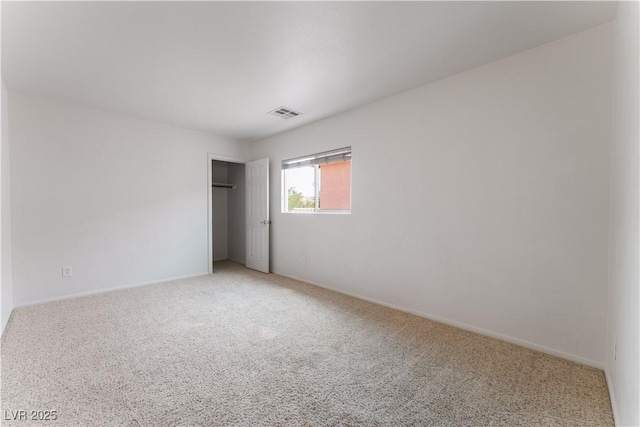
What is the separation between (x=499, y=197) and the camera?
2355 mm

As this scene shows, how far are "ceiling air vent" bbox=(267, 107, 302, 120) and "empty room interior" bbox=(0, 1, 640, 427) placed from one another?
0.40 ft

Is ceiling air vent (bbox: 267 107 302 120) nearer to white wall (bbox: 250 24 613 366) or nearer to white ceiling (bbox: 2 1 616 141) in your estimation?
white ceiling (bbox: 2 1 616 141)

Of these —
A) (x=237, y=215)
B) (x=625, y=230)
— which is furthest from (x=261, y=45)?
(x=237, y=215)

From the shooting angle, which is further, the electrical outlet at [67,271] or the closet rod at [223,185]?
the closet rod at [223,185]

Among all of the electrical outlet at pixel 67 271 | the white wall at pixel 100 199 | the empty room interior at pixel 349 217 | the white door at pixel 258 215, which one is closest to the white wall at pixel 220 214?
the white door at pixel 258 215

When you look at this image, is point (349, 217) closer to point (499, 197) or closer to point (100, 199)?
point (499, 197)

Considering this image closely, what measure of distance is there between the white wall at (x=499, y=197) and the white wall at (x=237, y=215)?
287 centimetres

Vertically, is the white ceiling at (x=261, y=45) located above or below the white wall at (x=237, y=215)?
above

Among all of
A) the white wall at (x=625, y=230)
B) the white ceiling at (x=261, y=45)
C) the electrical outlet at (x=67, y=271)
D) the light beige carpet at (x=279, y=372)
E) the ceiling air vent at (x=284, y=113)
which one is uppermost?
the white ceiling at (x=261, y=45)

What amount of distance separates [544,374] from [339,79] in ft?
9.46

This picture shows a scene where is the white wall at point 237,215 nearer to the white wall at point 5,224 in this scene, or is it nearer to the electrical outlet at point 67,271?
the electrical outlet at point 67,271

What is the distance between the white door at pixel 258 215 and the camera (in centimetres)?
474

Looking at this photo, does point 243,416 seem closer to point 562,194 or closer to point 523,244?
point 523,244

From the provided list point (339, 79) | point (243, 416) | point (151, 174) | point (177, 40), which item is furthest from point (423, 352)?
point (151, 174)
